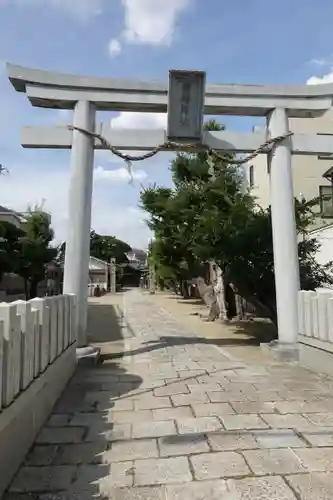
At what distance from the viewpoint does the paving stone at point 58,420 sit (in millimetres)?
4172

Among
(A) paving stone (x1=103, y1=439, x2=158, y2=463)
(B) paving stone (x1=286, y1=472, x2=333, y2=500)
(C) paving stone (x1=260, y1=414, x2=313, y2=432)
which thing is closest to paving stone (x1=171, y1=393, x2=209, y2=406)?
(C) paving stone (x1=260, y1=414, x2=313, y2=432)

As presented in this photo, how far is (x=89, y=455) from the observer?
338 cm

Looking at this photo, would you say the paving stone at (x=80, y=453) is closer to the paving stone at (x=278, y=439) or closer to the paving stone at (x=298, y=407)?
the paving stone at (x=278, y=439)

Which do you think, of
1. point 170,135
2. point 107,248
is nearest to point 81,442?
point 170,135

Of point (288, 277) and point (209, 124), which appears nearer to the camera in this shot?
point (288, 277)

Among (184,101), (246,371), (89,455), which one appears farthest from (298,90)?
(89,455)

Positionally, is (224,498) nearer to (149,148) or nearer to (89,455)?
(89,455)

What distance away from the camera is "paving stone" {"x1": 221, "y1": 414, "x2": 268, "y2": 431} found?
12.9 ft

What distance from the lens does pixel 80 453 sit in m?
3.43

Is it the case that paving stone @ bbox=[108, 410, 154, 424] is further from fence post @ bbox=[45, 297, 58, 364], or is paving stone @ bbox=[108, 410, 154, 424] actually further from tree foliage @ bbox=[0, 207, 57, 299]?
tree foliage @ bbox=[0, 207, 57, 299]

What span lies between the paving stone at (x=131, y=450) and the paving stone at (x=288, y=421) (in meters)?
1.24

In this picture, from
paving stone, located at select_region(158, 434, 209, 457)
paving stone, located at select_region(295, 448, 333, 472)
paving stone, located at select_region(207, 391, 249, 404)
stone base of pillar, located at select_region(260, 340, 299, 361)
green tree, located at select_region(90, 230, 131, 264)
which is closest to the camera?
paving stone, located at select_region(295, 448, 333, 472)

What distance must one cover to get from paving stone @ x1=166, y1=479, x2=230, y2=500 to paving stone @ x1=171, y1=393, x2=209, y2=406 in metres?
1.93

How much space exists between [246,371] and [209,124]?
1094 cm
